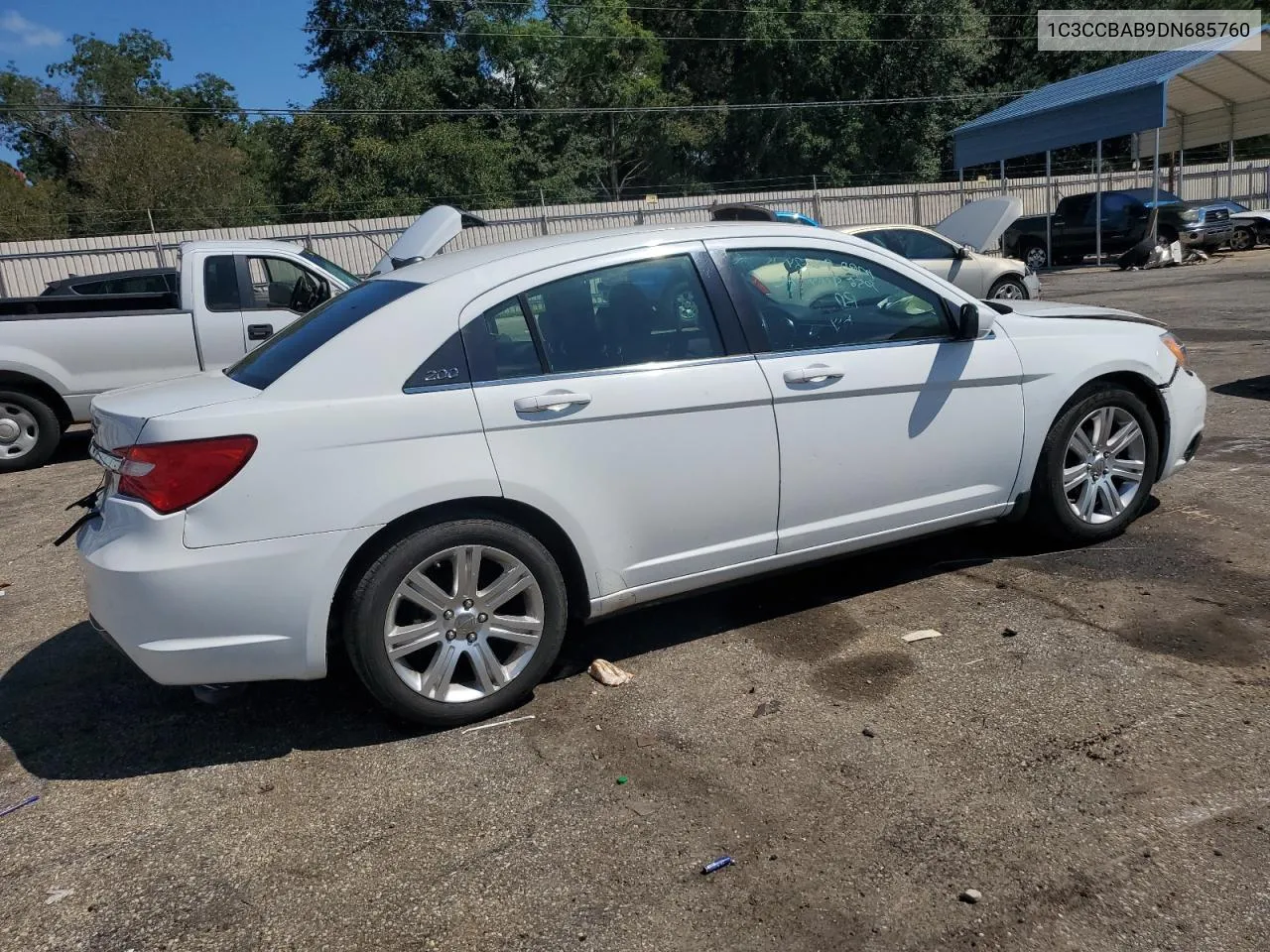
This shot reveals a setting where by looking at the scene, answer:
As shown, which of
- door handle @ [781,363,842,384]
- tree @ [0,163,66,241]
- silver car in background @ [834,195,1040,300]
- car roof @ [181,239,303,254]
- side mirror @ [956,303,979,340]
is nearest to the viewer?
door handle @ [781,363,842,384]

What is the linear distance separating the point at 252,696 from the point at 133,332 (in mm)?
6045

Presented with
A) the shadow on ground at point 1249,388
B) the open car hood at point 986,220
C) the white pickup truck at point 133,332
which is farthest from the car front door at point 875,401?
the white pickup truck at point 133,332

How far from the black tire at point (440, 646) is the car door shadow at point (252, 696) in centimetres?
19

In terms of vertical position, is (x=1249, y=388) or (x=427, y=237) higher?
(x=427, y=237)

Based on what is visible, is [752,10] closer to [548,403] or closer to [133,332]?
[133,332]

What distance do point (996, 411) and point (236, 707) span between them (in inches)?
132

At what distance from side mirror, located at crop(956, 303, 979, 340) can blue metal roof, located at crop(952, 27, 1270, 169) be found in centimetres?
2102

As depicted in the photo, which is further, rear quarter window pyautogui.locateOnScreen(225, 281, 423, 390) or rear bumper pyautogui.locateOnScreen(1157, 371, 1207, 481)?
rear bumper pyautogui.locateOnScreen(1157, 371, 1207, 481)

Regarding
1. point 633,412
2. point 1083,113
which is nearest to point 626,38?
point 1083,113

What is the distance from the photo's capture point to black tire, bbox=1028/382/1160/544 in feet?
15.3

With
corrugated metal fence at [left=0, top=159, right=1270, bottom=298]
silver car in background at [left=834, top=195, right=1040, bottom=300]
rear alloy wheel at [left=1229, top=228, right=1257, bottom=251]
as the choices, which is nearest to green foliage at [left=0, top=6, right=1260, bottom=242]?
corrugated metal fence at [left=0, top=159, right=1270, bottom=298]

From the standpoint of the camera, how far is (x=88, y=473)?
343 inches

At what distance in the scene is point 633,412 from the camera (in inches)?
147

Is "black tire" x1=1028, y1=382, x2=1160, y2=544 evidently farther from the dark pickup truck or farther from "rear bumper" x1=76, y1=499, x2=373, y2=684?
A: the dark pickup truck
